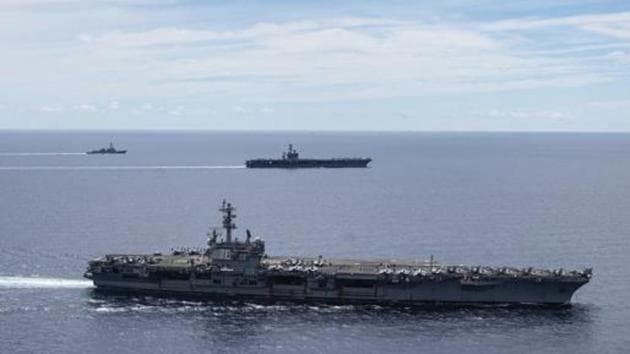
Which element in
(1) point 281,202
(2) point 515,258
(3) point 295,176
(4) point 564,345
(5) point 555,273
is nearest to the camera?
(4) point 564,345

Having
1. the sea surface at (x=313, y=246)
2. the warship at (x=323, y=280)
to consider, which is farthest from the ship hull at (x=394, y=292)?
the sea surface at (x=313, y=246)

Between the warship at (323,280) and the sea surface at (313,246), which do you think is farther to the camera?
the warship at (323,280)

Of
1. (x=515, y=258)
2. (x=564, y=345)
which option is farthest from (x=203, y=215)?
(x=564, y=345)

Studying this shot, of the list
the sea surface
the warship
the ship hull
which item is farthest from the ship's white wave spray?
the ship hull

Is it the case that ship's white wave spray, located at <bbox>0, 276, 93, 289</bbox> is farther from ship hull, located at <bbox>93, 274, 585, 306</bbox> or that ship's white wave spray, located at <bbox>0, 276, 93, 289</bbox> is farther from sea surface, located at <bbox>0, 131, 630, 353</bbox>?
ship hull, located at <bbox>93, 274, 585, 306</bbox>

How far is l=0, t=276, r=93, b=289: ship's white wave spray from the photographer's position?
71812 millimetres

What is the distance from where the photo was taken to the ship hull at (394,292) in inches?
2640

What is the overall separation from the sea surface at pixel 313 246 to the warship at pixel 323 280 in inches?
71.5

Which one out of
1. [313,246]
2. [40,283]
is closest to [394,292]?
[313,246]

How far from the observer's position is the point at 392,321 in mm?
62781

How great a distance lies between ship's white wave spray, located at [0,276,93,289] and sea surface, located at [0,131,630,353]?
0.23 meters

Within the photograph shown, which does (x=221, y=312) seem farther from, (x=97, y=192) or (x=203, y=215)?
(x=97, y=192)

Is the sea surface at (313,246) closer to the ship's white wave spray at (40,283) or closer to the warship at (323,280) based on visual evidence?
the ship's white wave spray at (40,283)

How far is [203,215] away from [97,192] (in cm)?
3783
